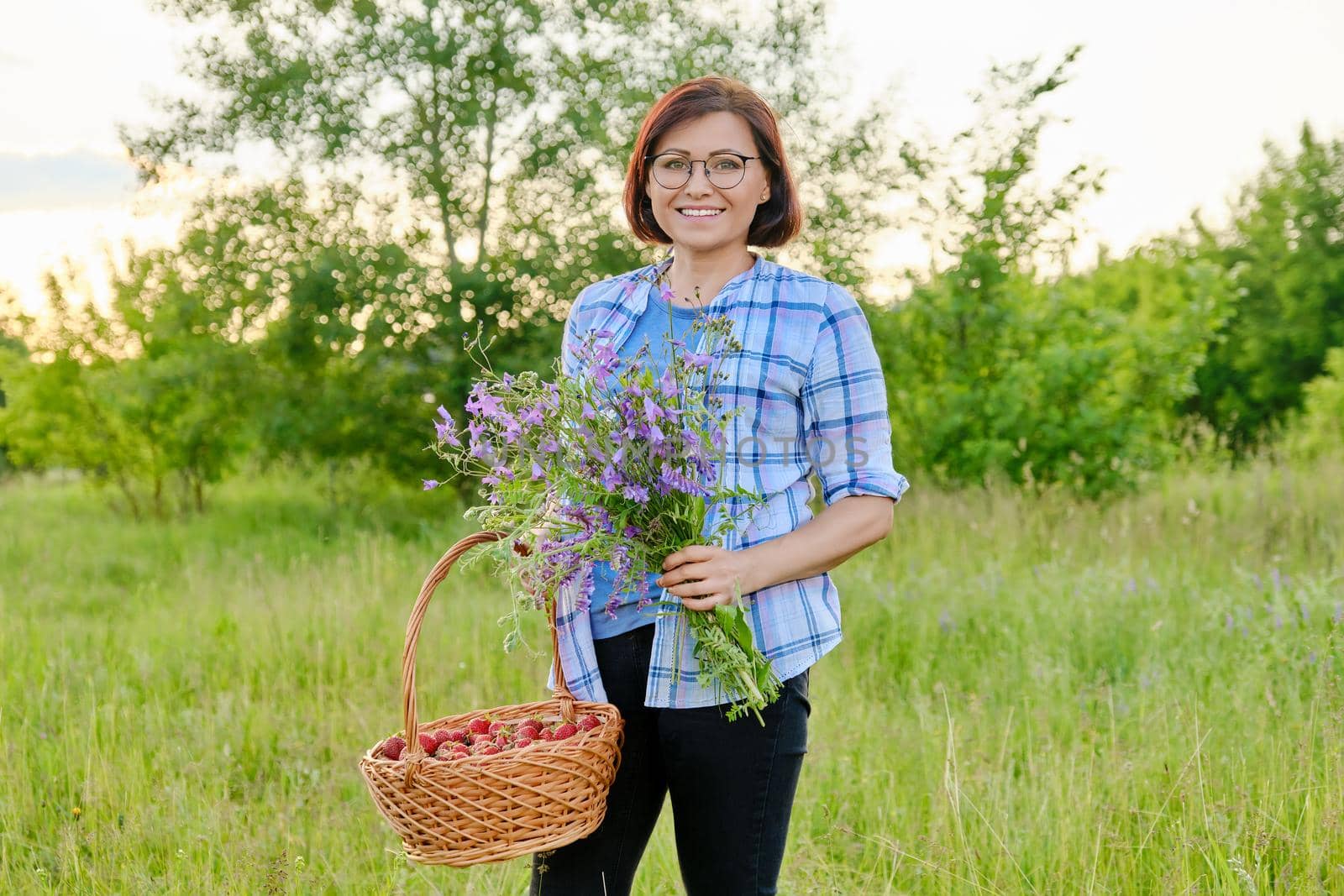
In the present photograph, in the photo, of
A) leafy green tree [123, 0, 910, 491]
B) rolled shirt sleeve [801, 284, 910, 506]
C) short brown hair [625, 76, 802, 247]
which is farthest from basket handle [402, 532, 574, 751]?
leafy green tree [123, 0, 910, 491]

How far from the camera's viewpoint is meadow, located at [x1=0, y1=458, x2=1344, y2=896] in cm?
304

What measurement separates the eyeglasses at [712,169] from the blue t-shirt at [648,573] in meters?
0.22

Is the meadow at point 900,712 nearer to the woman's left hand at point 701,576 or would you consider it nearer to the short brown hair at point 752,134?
the woman's left hand at point 701,576

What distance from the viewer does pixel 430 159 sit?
36.4 feet

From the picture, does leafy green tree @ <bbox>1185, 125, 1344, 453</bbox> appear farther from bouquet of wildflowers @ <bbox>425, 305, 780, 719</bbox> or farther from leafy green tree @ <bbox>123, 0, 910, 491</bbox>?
bouquet of wildflowers @ <bbox>425, 305, 780, 719</bbox>

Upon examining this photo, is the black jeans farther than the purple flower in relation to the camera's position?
Yes

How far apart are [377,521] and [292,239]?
10.3 feet

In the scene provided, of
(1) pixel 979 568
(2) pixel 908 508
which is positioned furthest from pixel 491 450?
(2) pixel 908 508

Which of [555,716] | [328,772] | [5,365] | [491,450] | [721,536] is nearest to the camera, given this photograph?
[491,450]

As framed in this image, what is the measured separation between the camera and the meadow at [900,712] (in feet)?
9.98

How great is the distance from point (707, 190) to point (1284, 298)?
2182cm

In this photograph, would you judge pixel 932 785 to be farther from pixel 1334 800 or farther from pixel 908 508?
pixel 908 508

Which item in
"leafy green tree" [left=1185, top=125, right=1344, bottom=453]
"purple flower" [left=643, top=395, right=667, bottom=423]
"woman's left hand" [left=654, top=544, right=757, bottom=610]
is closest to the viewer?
"purple flower" [left=643, top=395, right=667, bottom=423]

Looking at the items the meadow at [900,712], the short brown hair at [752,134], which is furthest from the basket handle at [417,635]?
the meadow at [900,712]
